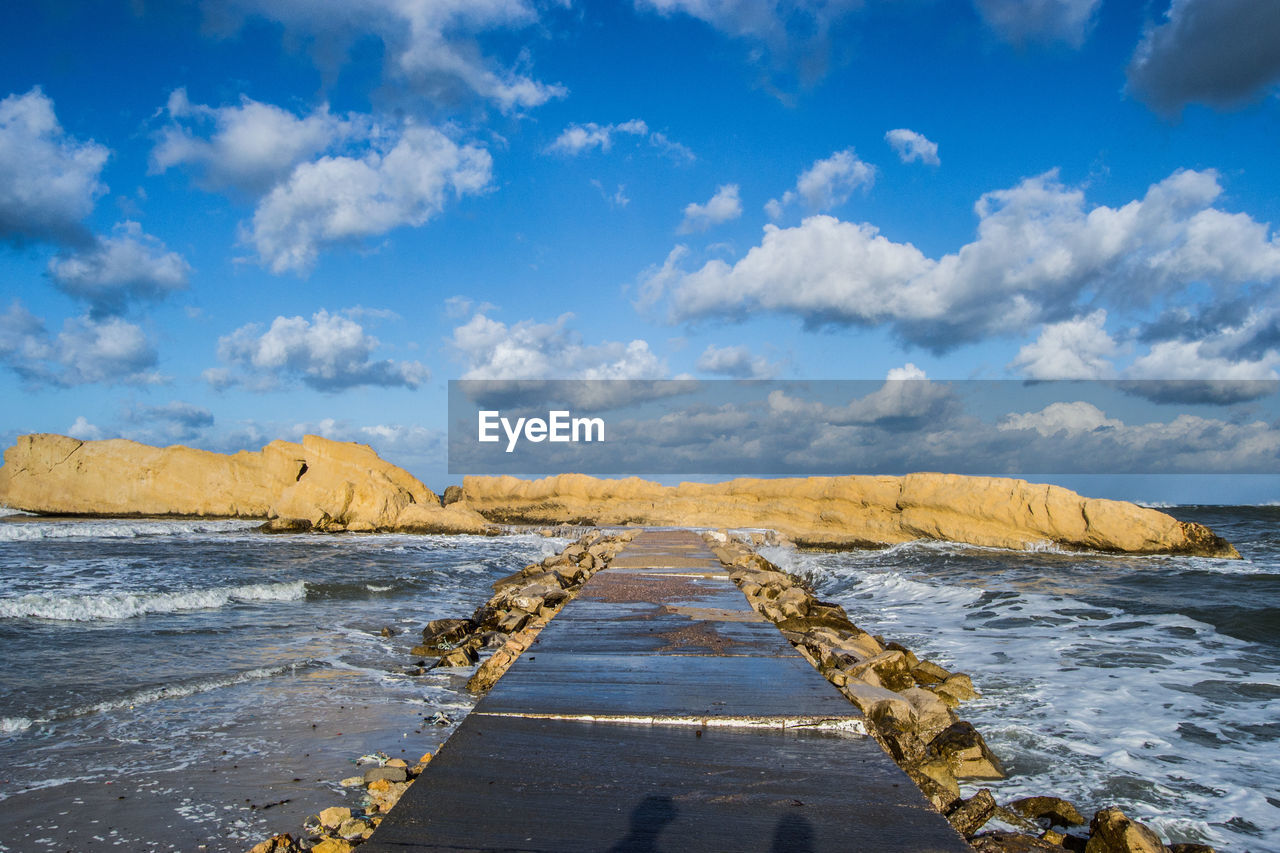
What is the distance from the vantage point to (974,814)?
11.4 feet

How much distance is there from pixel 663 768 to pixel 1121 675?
20.2ft

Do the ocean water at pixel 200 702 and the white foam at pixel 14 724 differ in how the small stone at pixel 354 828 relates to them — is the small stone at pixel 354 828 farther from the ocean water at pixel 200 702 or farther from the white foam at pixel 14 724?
the white foam at pixel 14 724

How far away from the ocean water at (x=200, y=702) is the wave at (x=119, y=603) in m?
0.03

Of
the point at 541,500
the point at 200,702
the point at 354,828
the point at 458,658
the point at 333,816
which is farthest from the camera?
the point at 541,500

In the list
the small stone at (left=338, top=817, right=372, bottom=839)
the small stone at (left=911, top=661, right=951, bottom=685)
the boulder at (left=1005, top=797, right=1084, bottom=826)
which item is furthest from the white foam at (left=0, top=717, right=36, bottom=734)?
the small stone at (left=911, top=661, right=951, bottom=685)

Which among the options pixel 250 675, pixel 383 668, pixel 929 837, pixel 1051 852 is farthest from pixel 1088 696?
pixel 250 675

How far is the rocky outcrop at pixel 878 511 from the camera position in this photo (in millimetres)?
19547

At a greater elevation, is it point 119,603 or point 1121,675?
point 119,603

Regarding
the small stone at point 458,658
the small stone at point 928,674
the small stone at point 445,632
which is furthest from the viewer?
the small stone at point 445,632

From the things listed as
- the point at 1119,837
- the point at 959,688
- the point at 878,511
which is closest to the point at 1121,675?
the point at 959,688

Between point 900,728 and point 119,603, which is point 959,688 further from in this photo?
point 119,603

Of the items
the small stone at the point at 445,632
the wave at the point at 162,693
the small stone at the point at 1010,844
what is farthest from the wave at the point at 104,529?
the small stone at the point at 1010,844

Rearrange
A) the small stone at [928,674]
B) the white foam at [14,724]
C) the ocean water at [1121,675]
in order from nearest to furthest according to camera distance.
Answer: the ocean water at [1121,675] → the white foam at [14,724] → the small stone at [928,674]

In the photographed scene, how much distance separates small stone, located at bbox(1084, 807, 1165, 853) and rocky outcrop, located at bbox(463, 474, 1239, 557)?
19658 millimetres
